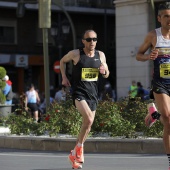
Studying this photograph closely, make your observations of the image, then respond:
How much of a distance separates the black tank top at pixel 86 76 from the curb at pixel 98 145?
106 inches

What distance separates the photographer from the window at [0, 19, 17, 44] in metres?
48.3

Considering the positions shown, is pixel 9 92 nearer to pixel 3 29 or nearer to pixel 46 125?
pixel 46 125

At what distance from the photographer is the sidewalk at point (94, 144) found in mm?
12617

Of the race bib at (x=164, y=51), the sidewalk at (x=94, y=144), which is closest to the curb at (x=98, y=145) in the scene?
the sidewalk at (x=94, y=144)

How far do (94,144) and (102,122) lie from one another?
1.14 meters

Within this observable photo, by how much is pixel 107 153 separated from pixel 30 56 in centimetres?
3616

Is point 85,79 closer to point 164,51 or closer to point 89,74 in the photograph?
point 89,74

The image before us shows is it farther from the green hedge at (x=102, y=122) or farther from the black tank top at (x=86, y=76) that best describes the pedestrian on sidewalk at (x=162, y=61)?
the green hedge at (x=102, y=122)

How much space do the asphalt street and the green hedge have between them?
105 cm

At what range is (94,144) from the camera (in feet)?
42.8

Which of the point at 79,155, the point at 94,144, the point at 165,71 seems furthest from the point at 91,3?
the point at 165,71

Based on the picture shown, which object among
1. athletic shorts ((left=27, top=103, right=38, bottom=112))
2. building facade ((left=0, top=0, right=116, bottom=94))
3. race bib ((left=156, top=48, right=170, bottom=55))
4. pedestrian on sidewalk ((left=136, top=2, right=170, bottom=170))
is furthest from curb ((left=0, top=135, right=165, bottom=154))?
building facade ((left=0, top=0, right=116, bottom=94))

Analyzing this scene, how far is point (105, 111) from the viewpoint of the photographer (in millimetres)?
14352

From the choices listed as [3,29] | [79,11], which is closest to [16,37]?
[3,29]
